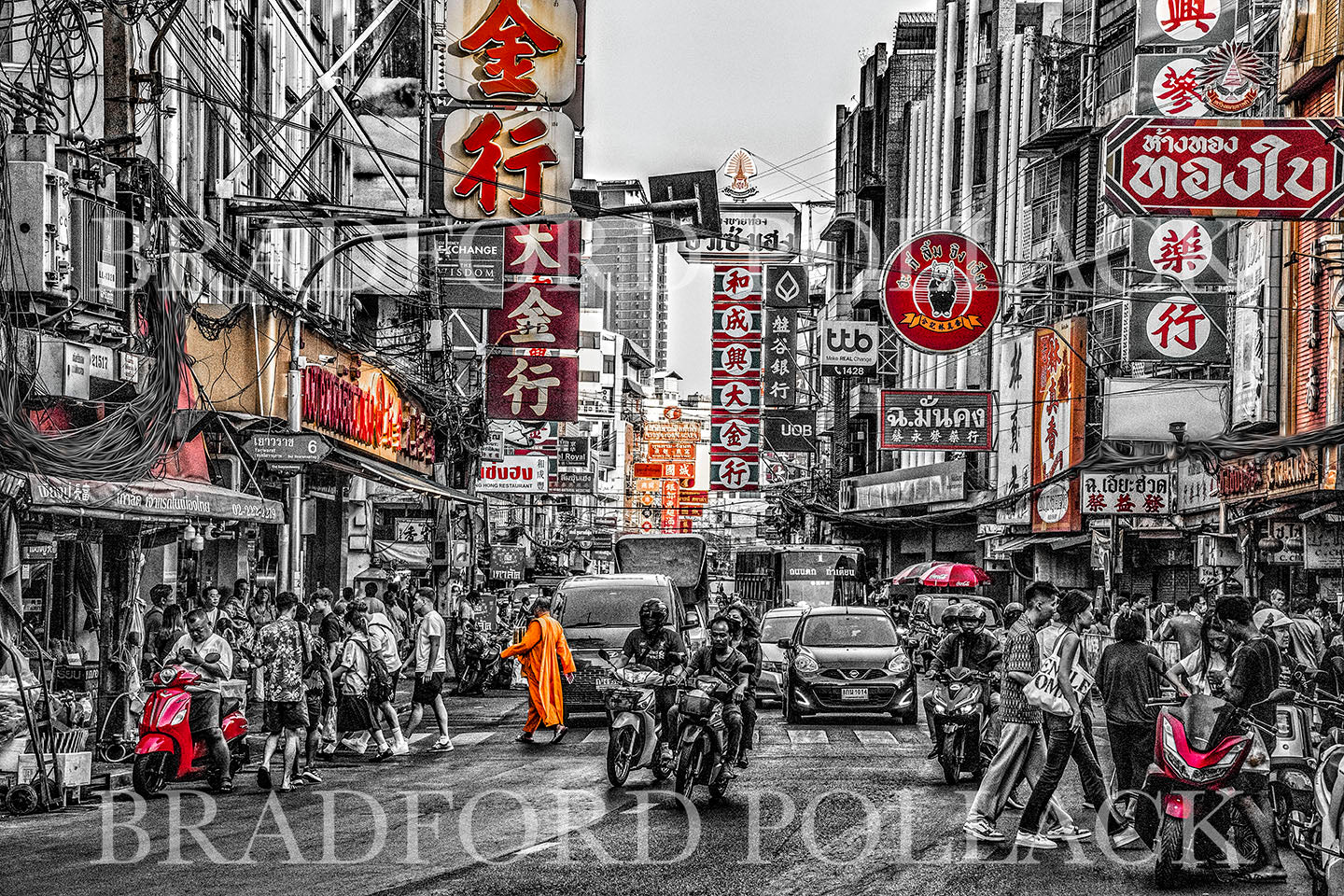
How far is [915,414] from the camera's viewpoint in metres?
35.4

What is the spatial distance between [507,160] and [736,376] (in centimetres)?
3651

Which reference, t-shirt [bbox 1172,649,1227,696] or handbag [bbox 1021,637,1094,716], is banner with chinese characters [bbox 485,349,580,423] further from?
A: handbag [bbox 1021,637,1094,716]

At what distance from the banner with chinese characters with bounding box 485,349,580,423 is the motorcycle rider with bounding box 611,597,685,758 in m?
18.7

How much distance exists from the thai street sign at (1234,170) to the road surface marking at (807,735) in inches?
316

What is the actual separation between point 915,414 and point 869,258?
5118 cm

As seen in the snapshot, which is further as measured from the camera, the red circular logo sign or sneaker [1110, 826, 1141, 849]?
the red circular logo sign

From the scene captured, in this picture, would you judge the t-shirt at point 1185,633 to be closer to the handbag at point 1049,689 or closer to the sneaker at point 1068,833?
the sneaker at point 1068,833

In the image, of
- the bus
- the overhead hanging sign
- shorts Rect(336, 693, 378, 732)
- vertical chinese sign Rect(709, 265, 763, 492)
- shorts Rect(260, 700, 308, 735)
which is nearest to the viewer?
shorts Rect(260, 700, 308, 735)

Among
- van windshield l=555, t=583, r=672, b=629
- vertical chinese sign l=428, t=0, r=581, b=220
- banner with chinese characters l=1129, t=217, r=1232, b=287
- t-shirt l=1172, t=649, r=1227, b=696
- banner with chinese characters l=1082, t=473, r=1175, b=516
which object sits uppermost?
vertical chinese sign l=428, t=0, r=581, b=220

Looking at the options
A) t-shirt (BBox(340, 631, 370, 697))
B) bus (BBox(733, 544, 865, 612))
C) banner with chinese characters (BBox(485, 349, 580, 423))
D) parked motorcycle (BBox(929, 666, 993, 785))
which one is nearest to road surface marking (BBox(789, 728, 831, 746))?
parked motorcycle (BBox(929, 666, 993, 785))

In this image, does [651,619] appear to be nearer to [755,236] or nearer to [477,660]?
[477,660]

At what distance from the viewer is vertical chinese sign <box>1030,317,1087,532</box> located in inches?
1647

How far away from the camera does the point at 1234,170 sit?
16000 millimetres

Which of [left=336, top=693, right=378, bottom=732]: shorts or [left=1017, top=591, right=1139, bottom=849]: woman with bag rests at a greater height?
[left=1017, top=591, right=1139, bottom=849]: woman with bag
